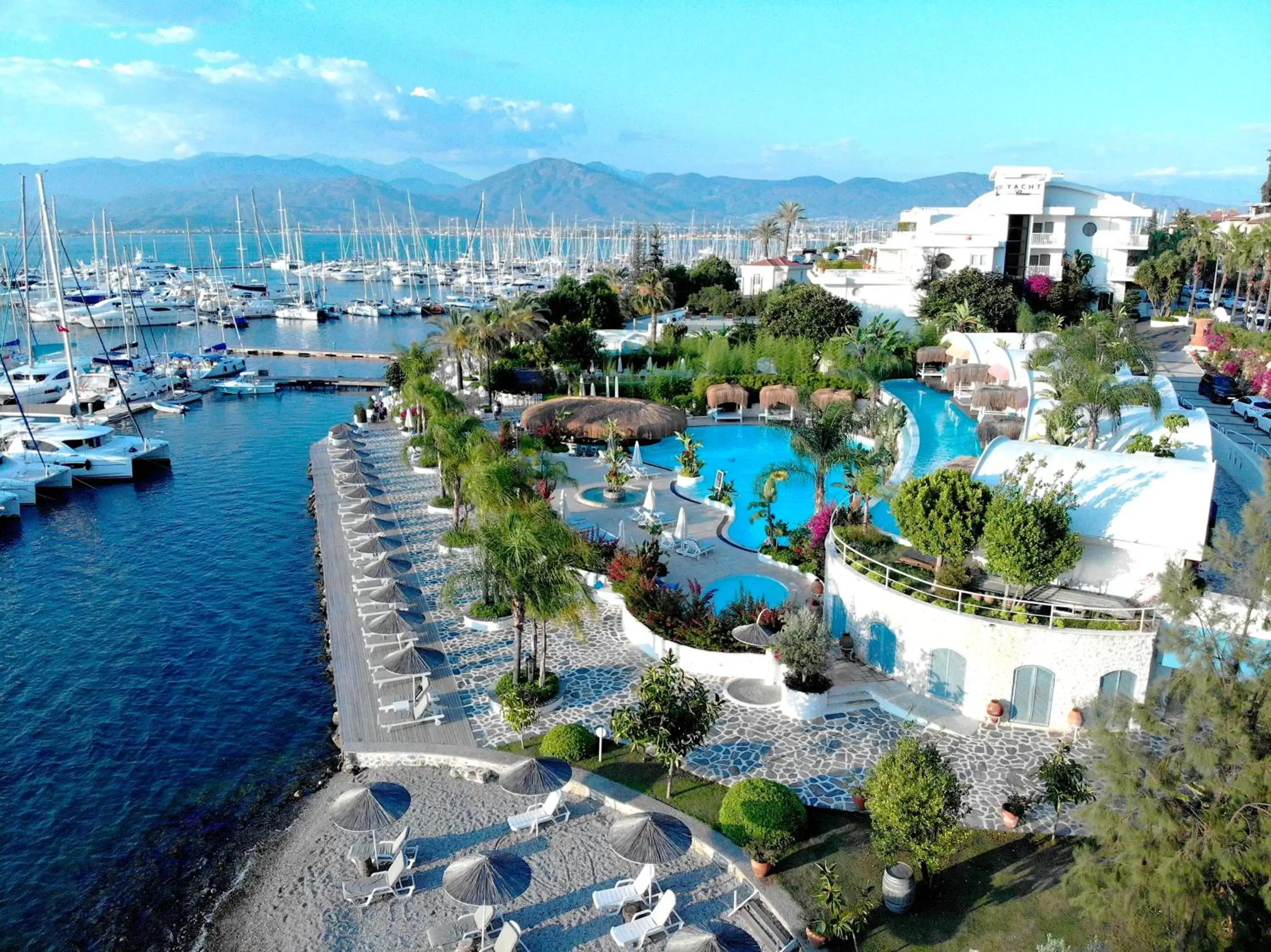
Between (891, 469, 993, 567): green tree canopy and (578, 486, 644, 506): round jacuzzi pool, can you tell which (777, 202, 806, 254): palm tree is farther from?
(891, 469, 993, 567): green tree canopy

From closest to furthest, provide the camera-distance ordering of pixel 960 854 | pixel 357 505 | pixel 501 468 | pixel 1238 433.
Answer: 1. pixel 960 854
2. pixel 501 468
3. pixel 357 505
4. pixel 1238 433

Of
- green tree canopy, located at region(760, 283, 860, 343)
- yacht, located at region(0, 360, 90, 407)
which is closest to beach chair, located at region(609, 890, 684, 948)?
green tree canopy, located at region(760, 283, 860, 343)

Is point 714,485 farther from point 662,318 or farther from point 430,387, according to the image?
point 662,318

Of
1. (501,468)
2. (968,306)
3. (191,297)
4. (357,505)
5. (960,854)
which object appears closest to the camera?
(960,854)

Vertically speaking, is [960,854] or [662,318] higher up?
[662,318]

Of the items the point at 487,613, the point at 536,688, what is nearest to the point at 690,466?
the point at 487,613

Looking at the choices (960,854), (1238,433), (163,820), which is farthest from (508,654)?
(1238,433)

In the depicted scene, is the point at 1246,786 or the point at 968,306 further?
the point at 968,306

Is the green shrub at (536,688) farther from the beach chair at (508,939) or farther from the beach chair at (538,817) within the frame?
the beach chair at (508,939)
